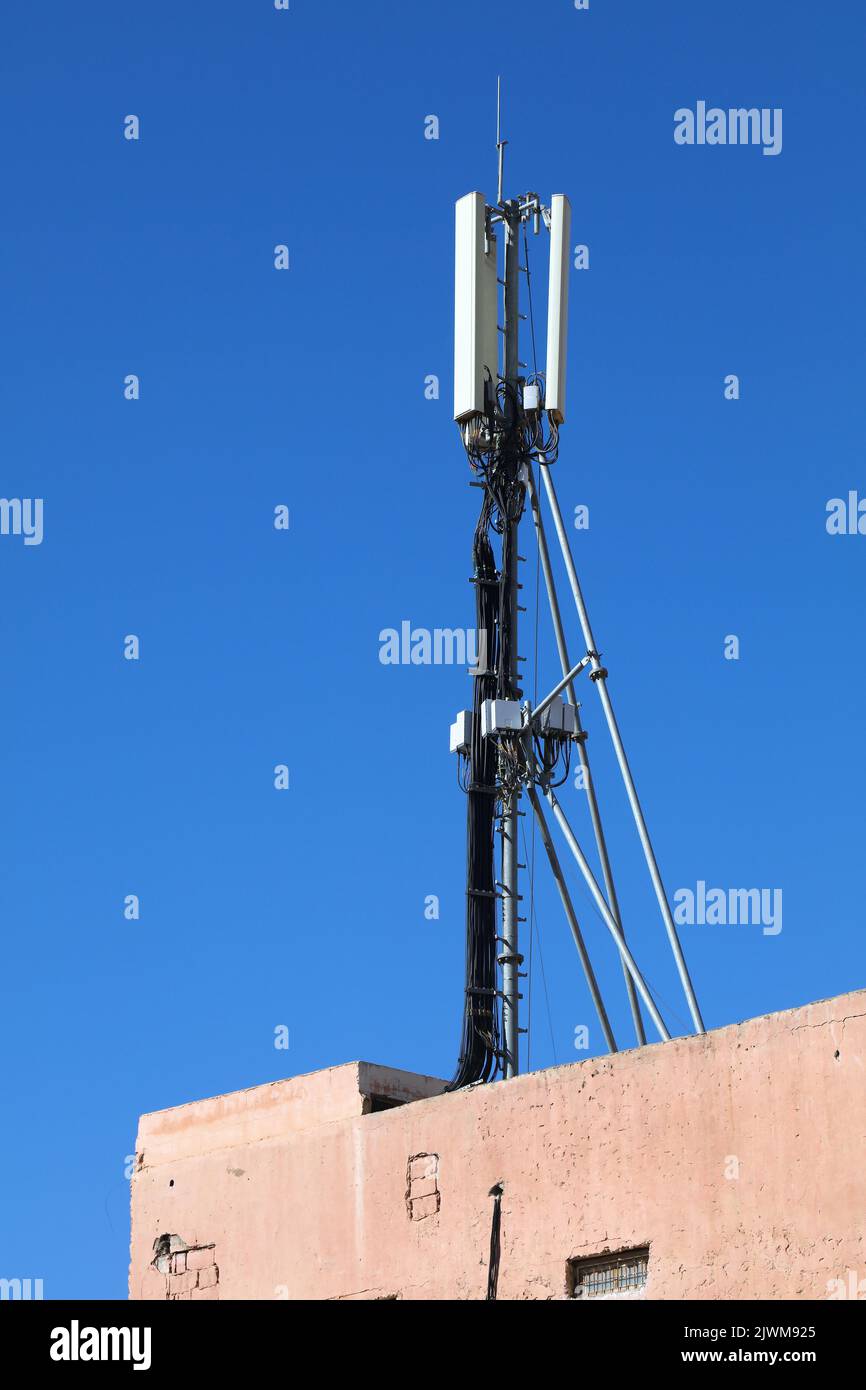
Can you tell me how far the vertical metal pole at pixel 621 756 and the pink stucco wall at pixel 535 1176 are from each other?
2.61 m

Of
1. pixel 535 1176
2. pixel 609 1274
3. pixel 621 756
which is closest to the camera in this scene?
pixel 609 1274

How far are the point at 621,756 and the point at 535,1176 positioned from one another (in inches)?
233

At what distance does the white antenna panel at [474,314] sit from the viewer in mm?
22344

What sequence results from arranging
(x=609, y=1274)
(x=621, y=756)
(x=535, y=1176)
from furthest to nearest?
(x=621, y=756) < (x=535, y=1176) < (x=609, y=1274)

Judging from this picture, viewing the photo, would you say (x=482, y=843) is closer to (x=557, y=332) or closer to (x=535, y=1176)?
(x=557, y=332)

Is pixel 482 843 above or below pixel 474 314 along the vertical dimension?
below

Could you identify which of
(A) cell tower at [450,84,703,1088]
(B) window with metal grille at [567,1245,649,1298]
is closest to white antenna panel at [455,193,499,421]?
(A) cell tower at [450,84,703,1088]

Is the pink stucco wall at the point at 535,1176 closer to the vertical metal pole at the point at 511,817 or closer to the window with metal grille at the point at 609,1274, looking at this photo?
the window with metal grille at the point at 609,1274

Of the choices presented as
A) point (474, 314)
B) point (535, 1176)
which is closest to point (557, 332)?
point (474, 314)

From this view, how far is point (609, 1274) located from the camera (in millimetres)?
13742

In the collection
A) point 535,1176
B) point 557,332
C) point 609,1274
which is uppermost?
point 557,332

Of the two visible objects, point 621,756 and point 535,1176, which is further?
point 621,756

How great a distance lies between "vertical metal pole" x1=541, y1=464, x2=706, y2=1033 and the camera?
18312 mm
